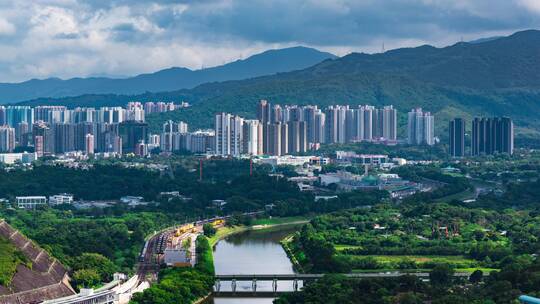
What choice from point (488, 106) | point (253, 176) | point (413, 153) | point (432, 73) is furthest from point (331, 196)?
point (432, 73)

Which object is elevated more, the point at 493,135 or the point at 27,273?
the point at 493,135

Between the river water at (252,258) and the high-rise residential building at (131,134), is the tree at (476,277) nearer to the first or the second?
the river water at (252,258)

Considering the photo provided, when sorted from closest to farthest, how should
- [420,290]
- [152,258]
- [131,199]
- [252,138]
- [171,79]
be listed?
[420,290], [152,258], [131,199], [252,138], [171,79]

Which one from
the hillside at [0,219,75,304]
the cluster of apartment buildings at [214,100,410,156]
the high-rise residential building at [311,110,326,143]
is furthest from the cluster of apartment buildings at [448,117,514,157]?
the hillside at [0,219,75,304]

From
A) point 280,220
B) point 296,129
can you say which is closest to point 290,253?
point 280,220

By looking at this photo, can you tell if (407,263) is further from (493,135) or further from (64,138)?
(64,138)

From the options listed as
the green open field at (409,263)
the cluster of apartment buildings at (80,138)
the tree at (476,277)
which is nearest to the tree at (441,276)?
the tree at (476,277)

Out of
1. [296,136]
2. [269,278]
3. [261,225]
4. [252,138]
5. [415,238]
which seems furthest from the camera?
[296,136]
